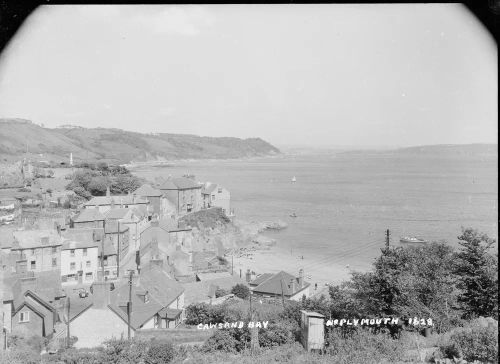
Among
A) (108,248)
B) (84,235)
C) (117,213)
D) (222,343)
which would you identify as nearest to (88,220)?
(117,213)

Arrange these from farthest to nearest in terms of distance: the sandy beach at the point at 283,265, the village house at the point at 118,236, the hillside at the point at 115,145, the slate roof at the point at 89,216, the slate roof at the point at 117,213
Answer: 1. the hillside at the point at 115,145
2. the sandy beach at the point at 283,265
3. the slate roof at the point at 117,213
4. the slate roof at the point at 89,216
5. the village house at the point at 118,236

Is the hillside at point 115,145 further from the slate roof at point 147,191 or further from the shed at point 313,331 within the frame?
the shed at point 313,331

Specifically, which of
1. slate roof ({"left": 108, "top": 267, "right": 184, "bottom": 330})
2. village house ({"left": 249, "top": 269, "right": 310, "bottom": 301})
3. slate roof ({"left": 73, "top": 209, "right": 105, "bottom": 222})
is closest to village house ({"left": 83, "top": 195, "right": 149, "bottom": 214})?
slate roof ({"left": 73, "top": 209, "right": 105, "bottom": 222})

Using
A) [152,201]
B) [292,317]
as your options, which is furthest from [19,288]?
[152,201]

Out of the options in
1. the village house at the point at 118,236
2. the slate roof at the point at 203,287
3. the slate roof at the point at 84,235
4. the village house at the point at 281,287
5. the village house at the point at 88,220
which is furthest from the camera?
the village house at the point at 88,220

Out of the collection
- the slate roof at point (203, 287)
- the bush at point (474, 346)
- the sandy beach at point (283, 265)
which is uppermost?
the bush at point (474, 346)

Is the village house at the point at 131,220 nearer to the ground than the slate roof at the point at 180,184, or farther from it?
nearer to the ground

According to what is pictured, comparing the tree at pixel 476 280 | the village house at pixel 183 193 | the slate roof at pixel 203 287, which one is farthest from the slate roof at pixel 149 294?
the village house at pixel 183 193
